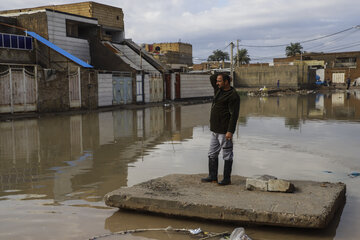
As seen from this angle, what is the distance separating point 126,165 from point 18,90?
13.8 metres

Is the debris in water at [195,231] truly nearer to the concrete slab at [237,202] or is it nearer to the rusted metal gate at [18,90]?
the concrete slab at [237,202]

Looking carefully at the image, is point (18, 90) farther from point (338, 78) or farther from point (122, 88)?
point (338, 78)

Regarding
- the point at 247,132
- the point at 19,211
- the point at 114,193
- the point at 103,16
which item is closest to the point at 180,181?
the point at 114,193

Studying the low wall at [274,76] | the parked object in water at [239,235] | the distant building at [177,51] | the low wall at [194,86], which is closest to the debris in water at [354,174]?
the parked object in water at [239,235]

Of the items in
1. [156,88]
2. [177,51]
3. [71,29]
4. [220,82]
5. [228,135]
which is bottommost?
[228,135]

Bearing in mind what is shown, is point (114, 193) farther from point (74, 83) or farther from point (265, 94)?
point (265, 94)

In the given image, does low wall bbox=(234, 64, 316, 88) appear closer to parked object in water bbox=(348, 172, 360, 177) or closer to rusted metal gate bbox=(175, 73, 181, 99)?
rusted metal gate bbox=(175, 73, 181, 99)

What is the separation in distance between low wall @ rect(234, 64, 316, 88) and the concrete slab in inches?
1997

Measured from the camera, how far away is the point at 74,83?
22.4 m

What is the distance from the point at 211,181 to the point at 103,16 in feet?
109

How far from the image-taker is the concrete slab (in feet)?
14.1

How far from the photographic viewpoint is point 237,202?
4.68 meters

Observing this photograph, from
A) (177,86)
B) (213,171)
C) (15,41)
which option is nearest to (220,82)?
(213,171)

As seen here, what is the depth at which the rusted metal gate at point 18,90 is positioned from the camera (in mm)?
18891
